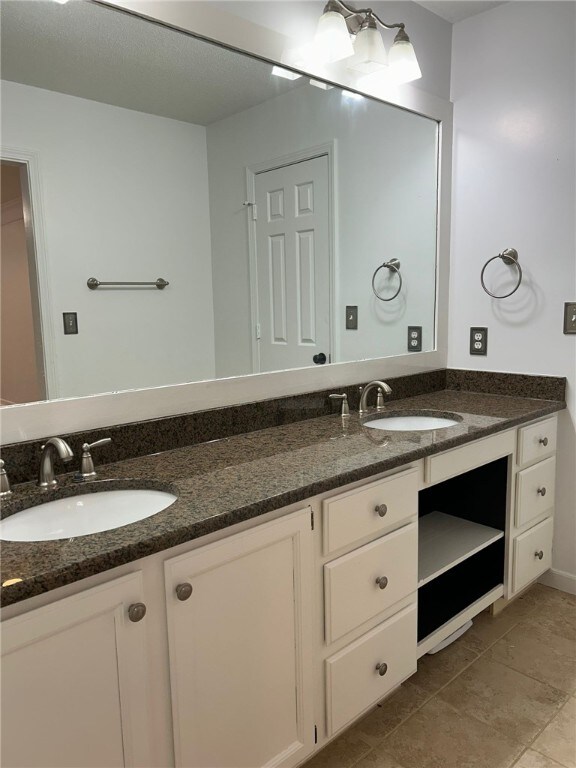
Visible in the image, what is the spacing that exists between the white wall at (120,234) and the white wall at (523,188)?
1.29 metres

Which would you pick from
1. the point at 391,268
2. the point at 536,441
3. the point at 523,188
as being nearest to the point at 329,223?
the point at 391,268

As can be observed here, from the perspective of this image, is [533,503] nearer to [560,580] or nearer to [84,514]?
[560,580]

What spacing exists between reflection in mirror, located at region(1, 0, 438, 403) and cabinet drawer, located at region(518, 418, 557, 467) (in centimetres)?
61

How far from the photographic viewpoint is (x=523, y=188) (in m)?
2.32

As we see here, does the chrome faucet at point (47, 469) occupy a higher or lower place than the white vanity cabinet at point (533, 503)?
higher

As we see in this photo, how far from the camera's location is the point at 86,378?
4.95 feet

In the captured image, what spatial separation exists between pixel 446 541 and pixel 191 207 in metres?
1.45

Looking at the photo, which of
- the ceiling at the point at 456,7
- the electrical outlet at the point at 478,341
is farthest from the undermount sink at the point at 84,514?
the ceiling at the point at 456,7

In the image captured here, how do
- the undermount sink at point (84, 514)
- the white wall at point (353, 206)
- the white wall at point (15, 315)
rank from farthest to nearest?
the white wall at point (353, 206), the white wall at point (15, 315), the undermount sink at point (84, 514)

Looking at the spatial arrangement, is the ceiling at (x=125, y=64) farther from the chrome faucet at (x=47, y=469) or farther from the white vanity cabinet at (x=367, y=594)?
the white vanity cabinet at (x=367, y=594)

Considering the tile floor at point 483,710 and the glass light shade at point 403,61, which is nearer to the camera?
the tile floor at point 483,710

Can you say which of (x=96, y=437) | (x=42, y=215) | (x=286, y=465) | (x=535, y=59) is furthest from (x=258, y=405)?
(x=535, y=59)

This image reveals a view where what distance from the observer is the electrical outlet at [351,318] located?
2279mm

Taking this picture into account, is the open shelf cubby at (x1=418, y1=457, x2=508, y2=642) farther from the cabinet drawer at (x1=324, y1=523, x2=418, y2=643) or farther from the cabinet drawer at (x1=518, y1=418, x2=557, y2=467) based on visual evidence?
the cabinet drawer at (x1=324, y1=523, x2=418, y2=643)
